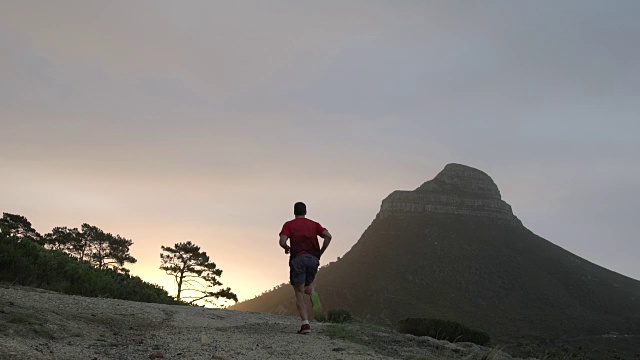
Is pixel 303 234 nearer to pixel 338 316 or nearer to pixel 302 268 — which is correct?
pixel 302 268

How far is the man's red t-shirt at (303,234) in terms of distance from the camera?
8750 mm

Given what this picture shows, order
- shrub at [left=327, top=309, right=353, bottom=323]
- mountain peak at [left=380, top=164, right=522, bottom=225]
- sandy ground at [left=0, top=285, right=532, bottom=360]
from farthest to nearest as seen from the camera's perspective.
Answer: mountain peak at [left=380, top=164, right=522, bottom=225]
shrub at [left=327, top=309, right=353, bottom=323]
sandy ground at [left=0, top=285, right=532, bottom=360]

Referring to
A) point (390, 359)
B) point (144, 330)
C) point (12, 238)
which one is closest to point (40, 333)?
point (144, 330)

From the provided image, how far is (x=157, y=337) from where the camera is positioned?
7500mm

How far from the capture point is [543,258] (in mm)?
93312

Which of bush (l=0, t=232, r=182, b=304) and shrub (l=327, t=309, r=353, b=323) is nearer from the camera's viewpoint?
bush (l=0, t=232, r=182, b=304)

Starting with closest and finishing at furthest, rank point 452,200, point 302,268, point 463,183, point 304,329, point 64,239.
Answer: point 302,268 < point 304,329 < point 64,239 < point 452,200 < point 463,183

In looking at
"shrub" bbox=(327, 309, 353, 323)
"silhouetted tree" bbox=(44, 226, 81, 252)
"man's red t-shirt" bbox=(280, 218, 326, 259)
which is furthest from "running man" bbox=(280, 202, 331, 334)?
"silhouetted tree" bbox=(44, 226, 81, 252)

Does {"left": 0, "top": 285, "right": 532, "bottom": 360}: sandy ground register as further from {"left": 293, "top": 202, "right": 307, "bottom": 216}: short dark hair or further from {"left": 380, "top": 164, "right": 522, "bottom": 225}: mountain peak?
{"left": 380, "top": 164, "right": 522, "bottom": 225}: mountain peak

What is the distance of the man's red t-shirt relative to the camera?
8750 mm

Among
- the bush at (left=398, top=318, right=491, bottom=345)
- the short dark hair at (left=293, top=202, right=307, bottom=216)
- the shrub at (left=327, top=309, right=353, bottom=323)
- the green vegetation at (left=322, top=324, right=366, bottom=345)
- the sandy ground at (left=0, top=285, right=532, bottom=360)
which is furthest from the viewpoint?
the bush at (left=398, top=318, right=491, bottom=345)

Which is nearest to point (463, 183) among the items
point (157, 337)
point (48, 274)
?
point (48, 274)

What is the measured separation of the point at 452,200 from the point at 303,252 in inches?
4230

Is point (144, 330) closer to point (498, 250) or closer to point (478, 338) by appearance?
point (478, 338)
